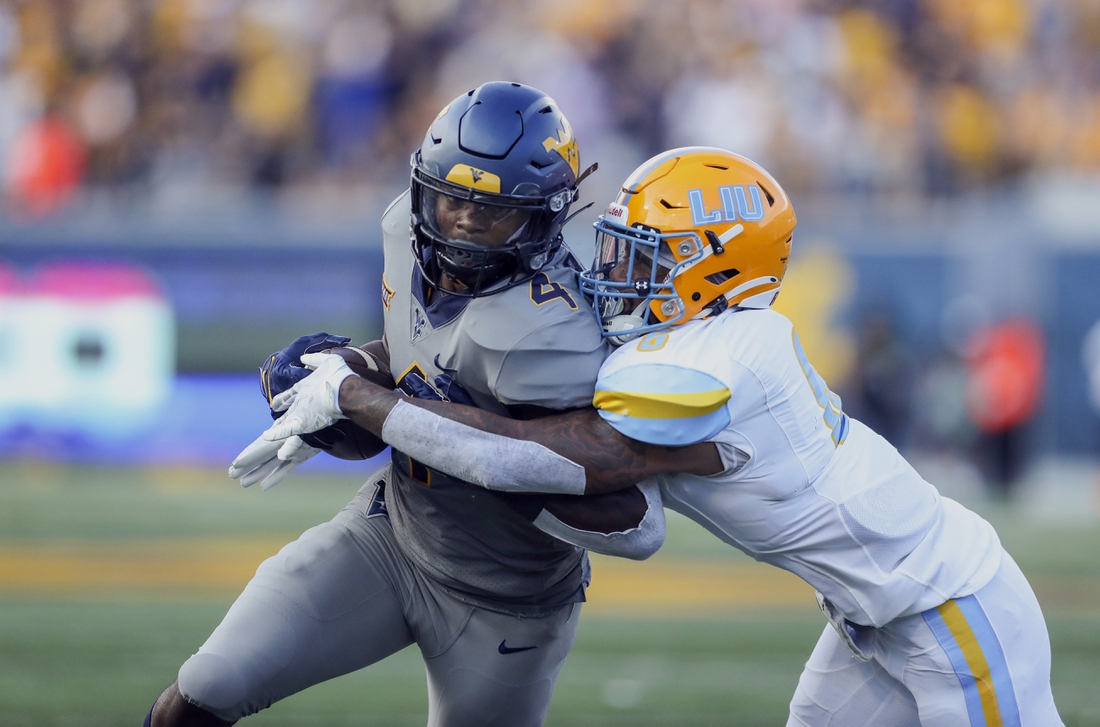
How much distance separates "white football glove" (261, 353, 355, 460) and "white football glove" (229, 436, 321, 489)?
6cm

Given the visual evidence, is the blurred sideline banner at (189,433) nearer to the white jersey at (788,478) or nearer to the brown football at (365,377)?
the brown football at (365,377)

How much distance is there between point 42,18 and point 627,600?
25.2 feet

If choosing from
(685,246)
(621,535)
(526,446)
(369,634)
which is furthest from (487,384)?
(369,634)

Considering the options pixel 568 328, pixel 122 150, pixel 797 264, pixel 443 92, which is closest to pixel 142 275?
pixel 122 150

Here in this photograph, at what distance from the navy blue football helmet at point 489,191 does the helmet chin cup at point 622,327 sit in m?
0.21

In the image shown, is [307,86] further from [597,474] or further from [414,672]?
[597,474]

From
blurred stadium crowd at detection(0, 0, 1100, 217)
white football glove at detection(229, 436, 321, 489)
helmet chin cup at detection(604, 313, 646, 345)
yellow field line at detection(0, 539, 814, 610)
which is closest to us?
helmet chin cup at detection(604, 313, 646, 345)

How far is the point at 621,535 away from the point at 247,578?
4.41m

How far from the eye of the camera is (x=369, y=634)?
10.1 ft

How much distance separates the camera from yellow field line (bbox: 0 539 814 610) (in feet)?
22.0

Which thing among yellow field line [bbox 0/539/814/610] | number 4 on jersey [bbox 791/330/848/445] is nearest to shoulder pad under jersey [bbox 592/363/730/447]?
number 4 on jersey [bbox 791/330/848/445]

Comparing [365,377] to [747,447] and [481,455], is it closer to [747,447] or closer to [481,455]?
[481,455]

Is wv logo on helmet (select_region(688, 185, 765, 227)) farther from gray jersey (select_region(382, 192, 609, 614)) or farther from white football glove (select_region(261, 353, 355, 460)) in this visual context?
white football glove (select_region(261, 353, 355, 460))

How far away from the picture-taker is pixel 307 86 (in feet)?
35.5
